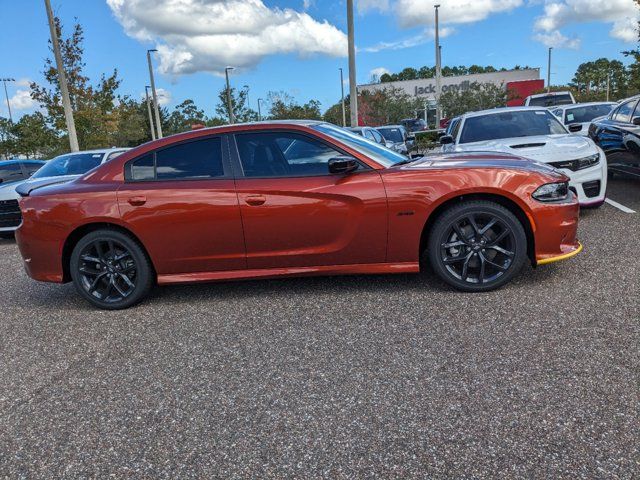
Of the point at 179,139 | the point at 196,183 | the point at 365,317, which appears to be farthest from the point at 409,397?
the point at 179,139

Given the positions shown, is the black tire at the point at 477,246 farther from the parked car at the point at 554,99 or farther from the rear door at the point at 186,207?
the parked car at the point at 554,99

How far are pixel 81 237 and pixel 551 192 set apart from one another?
3.93 meters

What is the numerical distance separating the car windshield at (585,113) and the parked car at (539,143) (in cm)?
594

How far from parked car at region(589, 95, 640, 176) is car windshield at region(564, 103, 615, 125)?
4.18 meters

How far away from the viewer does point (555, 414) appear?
8.18ft

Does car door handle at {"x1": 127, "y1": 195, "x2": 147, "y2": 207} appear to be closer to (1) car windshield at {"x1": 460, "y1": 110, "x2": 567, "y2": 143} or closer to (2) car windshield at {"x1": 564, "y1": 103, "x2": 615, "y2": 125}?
(1) car windshield at {"x1": 460, "y1": 110, "x2": 567, "y2": 143}

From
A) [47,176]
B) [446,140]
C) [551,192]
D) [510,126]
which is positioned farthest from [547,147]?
[47,176]

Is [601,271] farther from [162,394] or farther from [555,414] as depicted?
[162,394]

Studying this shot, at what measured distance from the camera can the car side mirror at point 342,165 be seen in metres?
4.02

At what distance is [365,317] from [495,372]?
116 cm

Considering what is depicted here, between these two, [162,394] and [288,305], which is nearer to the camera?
[162,394]

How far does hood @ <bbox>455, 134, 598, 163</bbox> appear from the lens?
6.32 m

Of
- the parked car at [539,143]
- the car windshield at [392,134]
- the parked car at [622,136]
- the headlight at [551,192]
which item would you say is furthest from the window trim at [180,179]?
the car windshield at [392,134]

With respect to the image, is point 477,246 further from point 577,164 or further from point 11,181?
point 11,181
